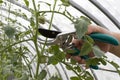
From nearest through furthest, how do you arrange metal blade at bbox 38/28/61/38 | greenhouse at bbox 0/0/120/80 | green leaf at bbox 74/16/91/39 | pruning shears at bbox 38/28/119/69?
green leaf at bbox 74/16/91/39
greenhouse at bbox 0/0/120/80
pruning shears at bbox 38/28/119/69
metal blade at bbox 38/28/61/38

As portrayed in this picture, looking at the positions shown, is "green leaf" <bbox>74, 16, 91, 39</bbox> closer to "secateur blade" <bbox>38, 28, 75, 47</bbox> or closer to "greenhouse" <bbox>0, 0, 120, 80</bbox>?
Answer: "greenhouse" <bbox>0, 0, 120, 80</bbox>

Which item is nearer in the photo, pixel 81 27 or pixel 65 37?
pixel 81 27

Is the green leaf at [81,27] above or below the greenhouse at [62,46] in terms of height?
above

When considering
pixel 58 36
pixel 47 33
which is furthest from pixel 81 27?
pixel 47 33

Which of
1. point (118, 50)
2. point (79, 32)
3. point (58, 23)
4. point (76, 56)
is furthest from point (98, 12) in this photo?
point (79, 32)

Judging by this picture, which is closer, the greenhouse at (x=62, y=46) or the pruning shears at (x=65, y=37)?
the greenhouse at (x=62, y=46)

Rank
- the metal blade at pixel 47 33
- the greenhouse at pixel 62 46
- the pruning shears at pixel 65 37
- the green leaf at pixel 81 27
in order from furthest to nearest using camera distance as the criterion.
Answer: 1. the metal blade at pixel 47 33
2. the pruning shears at pixel 65 37
3. the greenhouse at pixel 62 46
4. the green leaf at pixel 81 27

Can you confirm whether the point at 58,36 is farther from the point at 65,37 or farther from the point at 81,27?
the point at 81,27

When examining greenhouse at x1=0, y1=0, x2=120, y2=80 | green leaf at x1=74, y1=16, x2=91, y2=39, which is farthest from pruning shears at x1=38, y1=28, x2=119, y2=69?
green leaf at x1=74, y1=16, x2=91, y2=39

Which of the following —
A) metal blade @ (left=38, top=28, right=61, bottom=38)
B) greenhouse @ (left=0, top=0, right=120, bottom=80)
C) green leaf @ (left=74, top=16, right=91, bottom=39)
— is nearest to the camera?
green leaf @ (left=74, top=16, right=91, bottom=39)

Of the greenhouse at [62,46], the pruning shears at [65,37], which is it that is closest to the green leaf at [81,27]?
the greenhouse at [62,46]

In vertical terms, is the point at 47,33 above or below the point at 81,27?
below

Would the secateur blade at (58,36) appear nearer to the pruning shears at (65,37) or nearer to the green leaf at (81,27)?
the pruning shears at (65,37)

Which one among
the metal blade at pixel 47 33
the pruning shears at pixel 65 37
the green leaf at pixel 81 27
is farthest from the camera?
the metal blade at pixel 47 33
